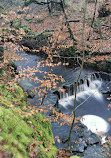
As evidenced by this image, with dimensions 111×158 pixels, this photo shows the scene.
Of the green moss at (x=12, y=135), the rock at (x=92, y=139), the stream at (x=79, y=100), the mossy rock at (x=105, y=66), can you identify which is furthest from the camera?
the mossy rock at (x=105, y=66)

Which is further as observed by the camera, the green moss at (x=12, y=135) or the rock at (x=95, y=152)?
the rock at (x=95, y=152)

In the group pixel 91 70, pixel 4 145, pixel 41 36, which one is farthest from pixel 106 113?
pixel 41 36

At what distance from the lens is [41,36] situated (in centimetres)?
1558

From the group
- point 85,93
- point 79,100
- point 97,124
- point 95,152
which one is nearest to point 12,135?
point 95,152

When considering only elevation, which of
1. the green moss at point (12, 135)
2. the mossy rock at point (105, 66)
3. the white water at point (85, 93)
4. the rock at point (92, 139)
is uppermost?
the green moss at point (12, 135)

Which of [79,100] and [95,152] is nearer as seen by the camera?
[95,152]

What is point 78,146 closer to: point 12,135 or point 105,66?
point 12,135

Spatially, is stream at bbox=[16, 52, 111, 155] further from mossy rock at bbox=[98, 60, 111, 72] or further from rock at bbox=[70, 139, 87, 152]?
mossy rock at bbox=[98, 60, 111, 72]

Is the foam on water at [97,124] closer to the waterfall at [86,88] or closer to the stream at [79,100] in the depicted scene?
the stream at [79,100]

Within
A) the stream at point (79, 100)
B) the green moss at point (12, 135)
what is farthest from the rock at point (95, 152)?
the green moss at point (12, 135)

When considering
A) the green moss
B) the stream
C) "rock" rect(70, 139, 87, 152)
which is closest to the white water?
the stream

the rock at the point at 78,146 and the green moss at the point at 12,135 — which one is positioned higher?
the green moss at the point at 12,135

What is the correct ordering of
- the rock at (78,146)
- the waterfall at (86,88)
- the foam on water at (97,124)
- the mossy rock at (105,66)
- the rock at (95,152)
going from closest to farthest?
the rock at (95,152) < the rock at (78,146) < the foam on water at (97,124) < the waterfall at (86,88) < the mossy rock at (105,66)

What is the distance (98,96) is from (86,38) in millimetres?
Answer: 7210
